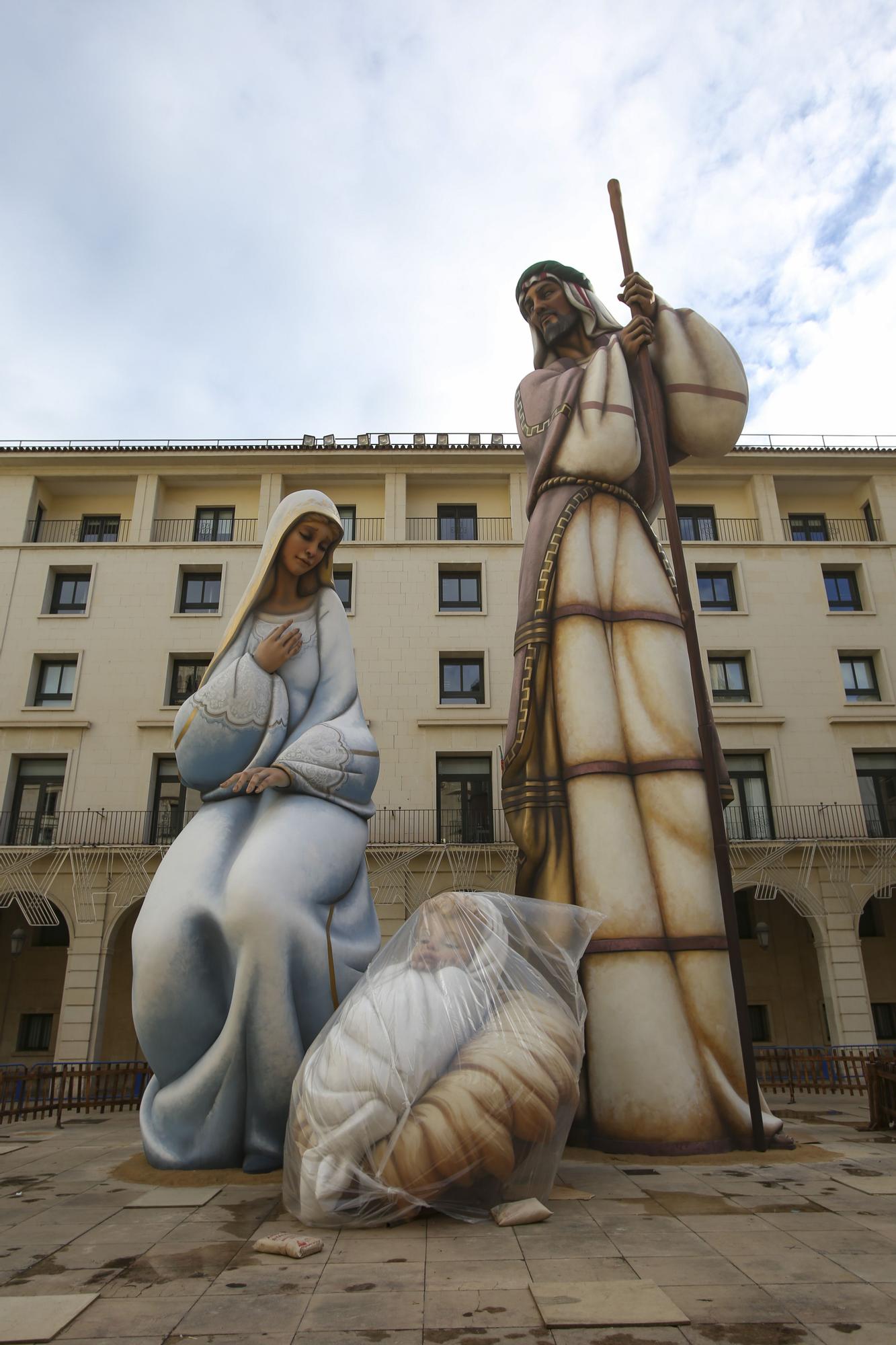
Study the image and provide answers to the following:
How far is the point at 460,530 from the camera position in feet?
89.9

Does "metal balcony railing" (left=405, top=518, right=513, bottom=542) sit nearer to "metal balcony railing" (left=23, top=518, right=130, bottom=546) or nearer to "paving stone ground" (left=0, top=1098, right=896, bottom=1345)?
"metal balcony railing" (left=23, top=518, right=130, bottom=546)

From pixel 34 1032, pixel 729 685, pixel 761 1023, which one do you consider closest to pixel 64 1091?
pixel 34 1032

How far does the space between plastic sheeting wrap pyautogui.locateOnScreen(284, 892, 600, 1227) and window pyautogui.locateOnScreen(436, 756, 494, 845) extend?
1677cm

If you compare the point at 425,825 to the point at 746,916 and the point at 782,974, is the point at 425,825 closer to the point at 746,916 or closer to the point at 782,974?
the point at 746,916

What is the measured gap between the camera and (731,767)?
23.8m

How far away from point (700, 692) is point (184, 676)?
19220 millimetres

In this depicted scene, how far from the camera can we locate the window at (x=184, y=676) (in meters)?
24.9

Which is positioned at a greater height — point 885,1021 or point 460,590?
point 460,590

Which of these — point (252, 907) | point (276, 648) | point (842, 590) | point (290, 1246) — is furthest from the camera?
point (842, 590)

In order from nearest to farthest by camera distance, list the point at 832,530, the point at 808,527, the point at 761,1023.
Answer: the point at 761,1023, the point at 832,530, the point at 808,527

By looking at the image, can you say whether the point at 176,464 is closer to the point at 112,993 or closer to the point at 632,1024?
the point at 112,993

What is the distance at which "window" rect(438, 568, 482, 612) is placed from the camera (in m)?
26.0

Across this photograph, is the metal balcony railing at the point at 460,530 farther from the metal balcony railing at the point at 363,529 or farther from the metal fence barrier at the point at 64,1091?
the metal fence barrier at the point at 64,1091

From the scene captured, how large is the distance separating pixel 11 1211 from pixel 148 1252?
1.76 m
